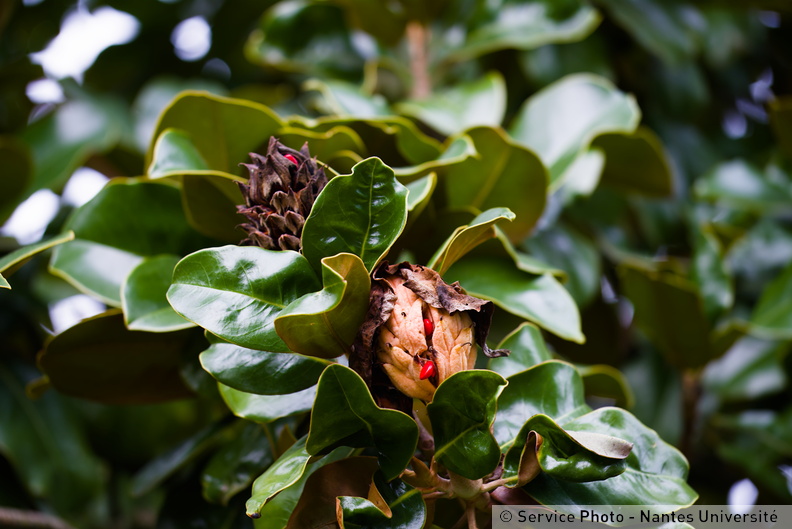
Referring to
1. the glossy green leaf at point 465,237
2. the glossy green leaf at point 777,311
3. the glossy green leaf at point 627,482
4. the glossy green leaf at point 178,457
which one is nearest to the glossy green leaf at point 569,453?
the glossy green leaf at point 627,482

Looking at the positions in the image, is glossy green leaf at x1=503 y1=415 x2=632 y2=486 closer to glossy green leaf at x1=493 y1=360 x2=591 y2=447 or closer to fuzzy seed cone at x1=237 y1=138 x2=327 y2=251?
glossy green leaf at x1=493 y1=360 x2=591 y2=447

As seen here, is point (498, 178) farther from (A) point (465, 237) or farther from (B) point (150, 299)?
(B) point (150, 299)

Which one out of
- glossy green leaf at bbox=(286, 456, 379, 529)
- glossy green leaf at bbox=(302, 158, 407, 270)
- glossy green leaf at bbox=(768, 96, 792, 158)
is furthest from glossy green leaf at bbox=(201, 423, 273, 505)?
glossy green leaf at bbox=(768, 96, 792, 158)

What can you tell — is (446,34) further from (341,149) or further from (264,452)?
(264,452)

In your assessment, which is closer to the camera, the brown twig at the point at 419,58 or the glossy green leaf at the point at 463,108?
the glossy green leaf at the point at 463,108

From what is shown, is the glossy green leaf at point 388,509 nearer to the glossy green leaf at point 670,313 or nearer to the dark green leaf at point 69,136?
the glossy green leaf at point 670,313

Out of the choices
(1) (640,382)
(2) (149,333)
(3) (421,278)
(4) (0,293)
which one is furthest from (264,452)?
(1) (640,382)

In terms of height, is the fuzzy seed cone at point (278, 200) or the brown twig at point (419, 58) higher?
the fuzzy seed cone at point (278, 200)
